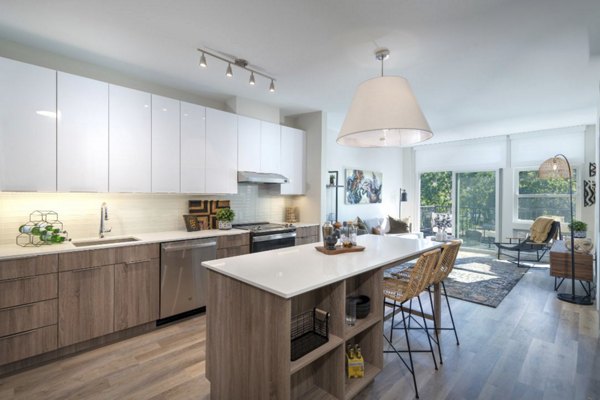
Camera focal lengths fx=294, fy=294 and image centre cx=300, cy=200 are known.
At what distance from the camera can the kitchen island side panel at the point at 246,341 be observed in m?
1.51

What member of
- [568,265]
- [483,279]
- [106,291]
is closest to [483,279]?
[483,279]

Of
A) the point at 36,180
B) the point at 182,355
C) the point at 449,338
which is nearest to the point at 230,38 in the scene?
the point at 36,180

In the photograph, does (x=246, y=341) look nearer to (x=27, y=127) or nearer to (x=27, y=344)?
(x=27, y=344)

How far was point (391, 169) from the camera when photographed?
7863 mm

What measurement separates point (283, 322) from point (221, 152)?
286 centimetres

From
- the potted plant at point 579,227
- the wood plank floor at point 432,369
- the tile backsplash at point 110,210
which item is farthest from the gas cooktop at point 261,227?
the potted plant at point 579,227

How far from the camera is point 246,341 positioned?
1.70m

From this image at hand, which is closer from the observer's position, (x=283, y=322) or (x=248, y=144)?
(x=283, y=322)

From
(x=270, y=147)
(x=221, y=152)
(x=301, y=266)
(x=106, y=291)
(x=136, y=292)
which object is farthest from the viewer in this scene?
(x=270, y=147)

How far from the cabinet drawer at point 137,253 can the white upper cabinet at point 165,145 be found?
26.8 inches

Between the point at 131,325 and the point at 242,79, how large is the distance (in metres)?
2.90

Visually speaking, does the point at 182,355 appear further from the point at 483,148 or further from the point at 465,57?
the point at 483,148

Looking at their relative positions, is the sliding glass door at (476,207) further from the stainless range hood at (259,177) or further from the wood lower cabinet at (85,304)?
the wood lower cabinet at (85,304)

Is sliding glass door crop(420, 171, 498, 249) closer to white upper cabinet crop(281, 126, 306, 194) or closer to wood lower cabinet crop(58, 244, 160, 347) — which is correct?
white upper cabinet crop(281, 126, 306, 194)
